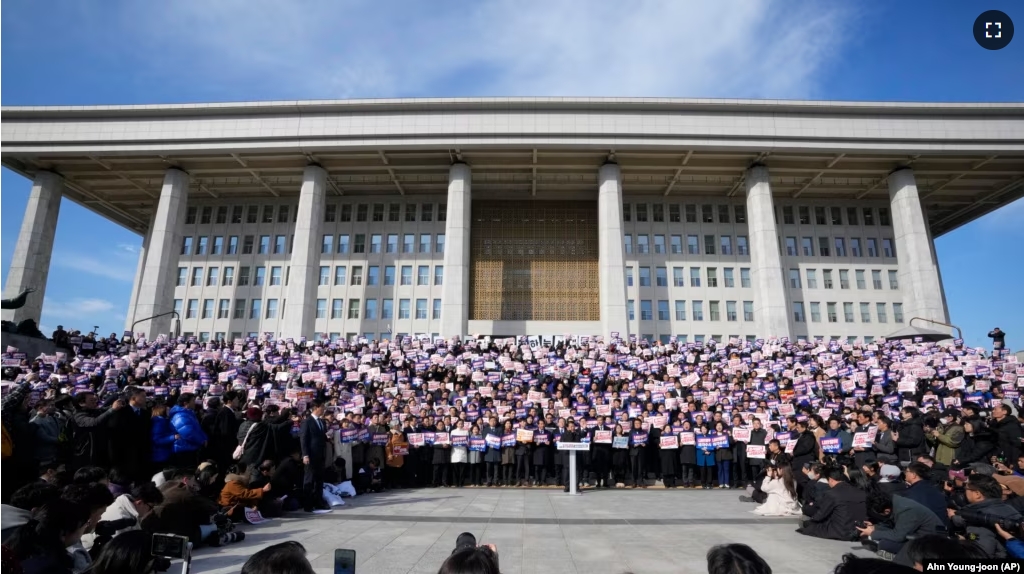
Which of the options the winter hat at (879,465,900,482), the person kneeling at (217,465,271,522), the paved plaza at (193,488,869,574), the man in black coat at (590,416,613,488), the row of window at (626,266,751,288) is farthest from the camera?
the row of window at (626,266,751,288)

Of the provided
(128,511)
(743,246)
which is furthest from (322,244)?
(128,511)

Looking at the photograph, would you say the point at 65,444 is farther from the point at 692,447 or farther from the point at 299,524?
the point at 692,447

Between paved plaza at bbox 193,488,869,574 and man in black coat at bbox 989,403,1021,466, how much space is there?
5443 millimetres

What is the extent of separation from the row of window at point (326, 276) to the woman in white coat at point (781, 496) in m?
38.3

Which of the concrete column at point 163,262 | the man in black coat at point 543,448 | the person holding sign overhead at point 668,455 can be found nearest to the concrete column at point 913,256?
the person holding sign overhead at point 668,455

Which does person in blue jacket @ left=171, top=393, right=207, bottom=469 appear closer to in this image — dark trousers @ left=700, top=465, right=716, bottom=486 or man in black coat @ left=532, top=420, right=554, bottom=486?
man in black coat @ left=532, top=420, right=554, bottom=486

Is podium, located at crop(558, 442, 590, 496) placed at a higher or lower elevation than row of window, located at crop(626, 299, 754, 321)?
lower

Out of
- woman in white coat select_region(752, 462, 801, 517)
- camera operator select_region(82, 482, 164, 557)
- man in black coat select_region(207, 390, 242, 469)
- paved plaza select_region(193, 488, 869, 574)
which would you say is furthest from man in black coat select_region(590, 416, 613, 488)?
camera operator select_region(82, 482, 164, 557)

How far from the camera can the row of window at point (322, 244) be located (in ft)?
163

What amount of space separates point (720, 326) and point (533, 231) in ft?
56.6

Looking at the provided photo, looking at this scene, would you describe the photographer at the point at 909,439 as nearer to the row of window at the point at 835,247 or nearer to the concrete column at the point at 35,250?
the row of window at the point at 835,247

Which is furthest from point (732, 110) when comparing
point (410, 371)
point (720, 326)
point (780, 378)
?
point (410, 371)

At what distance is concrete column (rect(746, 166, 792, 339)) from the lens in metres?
39.5

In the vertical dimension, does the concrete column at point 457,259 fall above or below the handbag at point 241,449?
above
